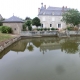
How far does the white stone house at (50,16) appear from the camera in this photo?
32.1 m

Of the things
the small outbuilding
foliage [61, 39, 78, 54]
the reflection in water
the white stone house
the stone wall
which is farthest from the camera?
the white stone house

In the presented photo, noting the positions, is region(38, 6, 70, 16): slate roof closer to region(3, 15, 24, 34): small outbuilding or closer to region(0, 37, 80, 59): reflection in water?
region(3, 15, 24, 34): small outbuilding

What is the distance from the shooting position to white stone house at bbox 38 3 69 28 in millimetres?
32088

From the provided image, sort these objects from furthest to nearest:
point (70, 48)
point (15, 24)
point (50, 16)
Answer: point (50, 16), point (15, 24), point (70, 48)

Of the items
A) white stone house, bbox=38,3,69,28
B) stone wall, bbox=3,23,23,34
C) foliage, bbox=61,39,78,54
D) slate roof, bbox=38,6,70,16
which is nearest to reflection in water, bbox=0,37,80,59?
foliage, bbox=61,39,78,54

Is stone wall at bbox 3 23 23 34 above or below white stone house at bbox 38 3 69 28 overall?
below

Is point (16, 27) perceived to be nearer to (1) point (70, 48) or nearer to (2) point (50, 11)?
(2) point (50, 11)

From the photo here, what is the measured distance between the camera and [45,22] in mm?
32656

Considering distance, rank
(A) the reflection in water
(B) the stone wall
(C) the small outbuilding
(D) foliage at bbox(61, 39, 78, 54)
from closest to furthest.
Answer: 1. (D) foliage at bbox(61, 39, 78, 54)
2. (A) the reflection in water
3. (C) the small outbuilding
4. (B) the stone wall

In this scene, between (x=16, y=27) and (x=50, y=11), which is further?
(x=50, y=11)

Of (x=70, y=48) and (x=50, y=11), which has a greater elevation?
(x=50, y=11)

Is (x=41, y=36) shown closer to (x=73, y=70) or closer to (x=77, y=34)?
(x=77, y=34)

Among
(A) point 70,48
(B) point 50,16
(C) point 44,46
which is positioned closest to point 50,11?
(B) point 50,16

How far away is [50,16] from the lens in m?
32.3
